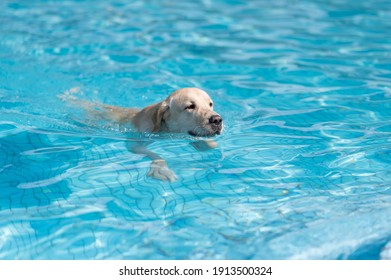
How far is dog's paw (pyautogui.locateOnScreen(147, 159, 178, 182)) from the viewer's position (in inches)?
194

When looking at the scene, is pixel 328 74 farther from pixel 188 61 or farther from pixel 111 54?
pixel 111 54

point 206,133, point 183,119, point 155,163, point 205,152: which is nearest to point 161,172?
point 155,163

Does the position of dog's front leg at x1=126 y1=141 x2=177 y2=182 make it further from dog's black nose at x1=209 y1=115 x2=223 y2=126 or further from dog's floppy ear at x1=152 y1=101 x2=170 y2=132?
dog's black nose at x1=209 y1=115 x2=223 y2=126

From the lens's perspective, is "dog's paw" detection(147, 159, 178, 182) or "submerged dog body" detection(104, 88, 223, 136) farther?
"submerged dog body" detection(104, 88, 223, 136)

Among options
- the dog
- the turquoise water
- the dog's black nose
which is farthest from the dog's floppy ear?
the dog's black nose

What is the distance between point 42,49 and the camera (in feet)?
31.2

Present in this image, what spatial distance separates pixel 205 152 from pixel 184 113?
501mm

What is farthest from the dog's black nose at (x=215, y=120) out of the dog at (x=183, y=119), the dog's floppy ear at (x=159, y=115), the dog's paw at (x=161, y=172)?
the dog's paw at (x=161, y=172)

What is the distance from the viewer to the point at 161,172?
16.5 feet

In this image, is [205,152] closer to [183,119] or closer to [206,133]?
[206,133]

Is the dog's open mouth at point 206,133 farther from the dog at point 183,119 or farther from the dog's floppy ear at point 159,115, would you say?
the dog's floppy ear at point 159,115

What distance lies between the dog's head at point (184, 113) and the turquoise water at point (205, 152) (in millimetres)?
173
